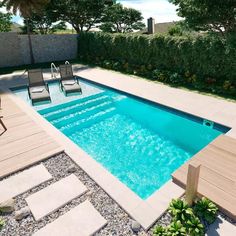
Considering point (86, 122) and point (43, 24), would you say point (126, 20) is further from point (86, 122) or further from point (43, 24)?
point (86, 122)

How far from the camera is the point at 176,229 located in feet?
14.0

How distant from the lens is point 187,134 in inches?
357

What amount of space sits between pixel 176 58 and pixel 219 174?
32.7 feet

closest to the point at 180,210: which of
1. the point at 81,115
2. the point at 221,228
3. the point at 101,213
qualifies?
the point at 221,228

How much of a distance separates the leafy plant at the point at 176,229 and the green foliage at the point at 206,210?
1.79 ft

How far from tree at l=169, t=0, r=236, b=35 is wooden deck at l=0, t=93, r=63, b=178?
411 inches

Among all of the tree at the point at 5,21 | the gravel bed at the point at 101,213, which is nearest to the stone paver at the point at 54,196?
the gravel bed at the point at 101,213

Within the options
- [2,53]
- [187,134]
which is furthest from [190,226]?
[2,53]

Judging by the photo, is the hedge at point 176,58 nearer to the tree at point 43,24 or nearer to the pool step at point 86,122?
the pool step at point 86,122

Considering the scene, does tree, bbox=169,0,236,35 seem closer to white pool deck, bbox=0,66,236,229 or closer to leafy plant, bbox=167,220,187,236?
white pool deck, bbox=0,66,236,229

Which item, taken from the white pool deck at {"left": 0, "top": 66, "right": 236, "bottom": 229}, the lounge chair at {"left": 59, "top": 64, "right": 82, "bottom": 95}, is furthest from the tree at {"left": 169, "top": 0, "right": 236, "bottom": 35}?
the lounge chair at {"left": 59, "top": 64, "right": 82, "bottom": 95}

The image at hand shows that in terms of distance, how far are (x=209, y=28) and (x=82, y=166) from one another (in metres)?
12.8

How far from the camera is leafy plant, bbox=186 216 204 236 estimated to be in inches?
166

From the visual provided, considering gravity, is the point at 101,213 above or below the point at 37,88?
below
